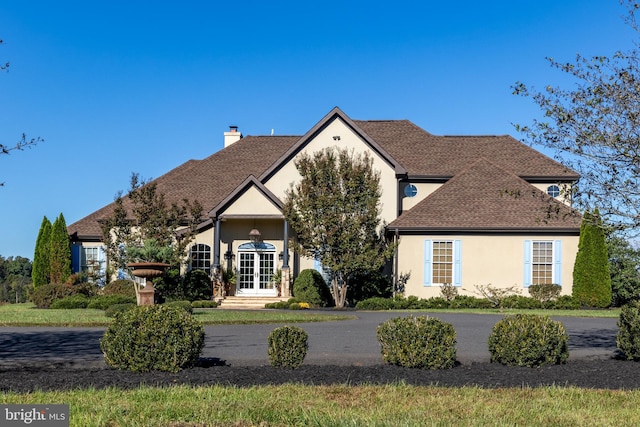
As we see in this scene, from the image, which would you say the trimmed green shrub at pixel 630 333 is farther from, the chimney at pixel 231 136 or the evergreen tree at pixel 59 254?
the chimney at pixel 231 136

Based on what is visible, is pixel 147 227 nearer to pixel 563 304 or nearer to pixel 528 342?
pixel 563 304

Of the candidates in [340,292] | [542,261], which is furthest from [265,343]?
[542,261]

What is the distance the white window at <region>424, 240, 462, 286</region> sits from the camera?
29.7 m

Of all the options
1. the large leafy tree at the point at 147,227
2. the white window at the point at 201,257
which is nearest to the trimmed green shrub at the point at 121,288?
the large leafy tree at the point at 147,227

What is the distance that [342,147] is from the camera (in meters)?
31.3

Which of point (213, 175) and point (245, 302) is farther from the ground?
point (213, 175)

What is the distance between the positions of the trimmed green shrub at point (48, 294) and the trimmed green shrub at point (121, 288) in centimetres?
149

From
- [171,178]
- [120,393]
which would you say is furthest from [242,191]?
[120,393]

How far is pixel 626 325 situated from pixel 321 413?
6.51m

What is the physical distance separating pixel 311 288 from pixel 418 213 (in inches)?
212

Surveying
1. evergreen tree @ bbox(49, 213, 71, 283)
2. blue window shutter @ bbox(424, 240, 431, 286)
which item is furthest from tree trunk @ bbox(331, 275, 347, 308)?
evergreen tree @ bbox(49, 213, 71, 283)

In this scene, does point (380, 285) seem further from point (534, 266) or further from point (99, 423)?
point (99, 423)

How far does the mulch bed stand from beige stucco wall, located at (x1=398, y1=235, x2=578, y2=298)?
1877 cm

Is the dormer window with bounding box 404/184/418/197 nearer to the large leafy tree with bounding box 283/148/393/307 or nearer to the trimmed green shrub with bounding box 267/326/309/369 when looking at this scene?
the large leafy tree with bounding box 283/148/393/307
